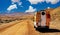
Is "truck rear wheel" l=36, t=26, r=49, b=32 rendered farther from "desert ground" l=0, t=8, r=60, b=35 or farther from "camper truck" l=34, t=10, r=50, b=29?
"desert ground" l=0, t=8, r=60, b=35

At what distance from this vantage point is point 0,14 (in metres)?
17.3

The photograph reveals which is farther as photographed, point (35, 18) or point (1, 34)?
point (35, 18)

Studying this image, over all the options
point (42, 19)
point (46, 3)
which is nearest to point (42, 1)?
point (46, 3)

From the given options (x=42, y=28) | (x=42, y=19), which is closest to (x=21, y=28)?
(x=42, y=28)

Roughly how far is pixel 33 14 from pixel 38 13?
0.56m

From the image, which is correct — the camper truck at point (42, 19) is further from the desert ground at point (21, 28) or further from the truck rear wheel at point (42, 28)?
the desert ground at point (21, 28)

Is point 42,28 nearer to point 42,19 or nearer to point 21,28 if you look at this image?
point 42,19

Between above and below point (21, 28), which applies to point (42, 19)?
above

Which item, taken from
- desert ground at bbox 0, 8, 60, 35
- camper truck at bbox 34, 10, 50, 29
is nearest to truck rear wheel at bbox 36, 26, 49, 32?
camper truck at bbox 34, 10, 50, 29

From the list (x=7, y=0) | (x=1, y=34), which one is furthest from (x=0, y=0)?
(x=1, y=34)

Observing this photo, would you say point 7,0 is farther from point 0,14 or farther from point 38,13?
point 38,13

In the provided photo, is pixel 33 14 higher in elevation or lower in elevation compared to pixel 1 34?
higher

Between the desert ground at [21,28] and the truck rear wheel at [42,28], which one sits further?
the truck rear wheel at [42,28]

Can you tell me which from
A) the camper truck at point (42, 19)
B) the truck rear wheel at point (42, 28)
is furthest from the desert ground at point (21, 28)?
the camper truck at point (42, 19)
